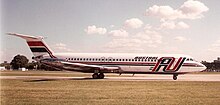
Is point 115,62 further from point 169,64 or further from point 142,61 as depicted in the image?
point 169,64

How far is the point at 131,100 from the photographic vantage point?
14273 mm

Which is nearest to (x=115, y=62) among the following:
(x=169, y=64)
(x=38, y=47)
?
(x=169, y=64)

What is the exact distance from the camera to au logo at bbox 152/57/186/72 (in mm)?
36406

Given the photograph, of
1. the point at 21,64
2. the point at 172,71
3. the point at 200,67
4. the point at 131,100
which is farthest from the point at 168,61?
→ the point at 21,64

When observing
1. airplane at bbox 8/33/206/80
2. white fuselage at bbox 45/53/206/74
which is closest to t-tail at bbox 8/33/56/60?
airplane at bbox 8/33/206/80

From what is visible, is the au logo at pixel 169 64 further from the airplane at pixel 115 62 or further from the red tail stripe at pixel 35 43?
the red tail stripe at pixel 35 43

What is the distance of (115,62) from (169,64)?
6.45 metres

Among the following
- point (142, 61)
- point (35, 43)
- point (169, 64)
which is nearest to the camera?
point (169, 64)

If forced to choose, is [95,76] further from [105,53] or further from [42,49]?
[42,49]

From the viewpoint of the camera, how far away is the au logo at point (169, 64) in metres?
36.4

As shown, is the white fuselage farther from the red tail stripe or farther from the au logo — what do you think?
the red tail stripe

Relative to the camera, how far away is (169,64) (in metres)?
36.5

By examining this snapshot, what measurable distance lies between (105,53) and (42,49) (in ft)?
25.3

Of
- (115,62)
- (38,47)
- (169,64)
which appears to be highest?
(38,47)
